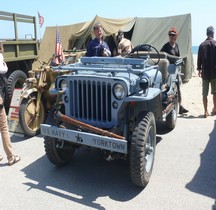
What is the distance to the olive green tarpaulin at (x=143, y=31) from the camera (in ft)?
45.6

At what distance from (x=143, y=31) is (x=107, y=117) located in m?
12.0

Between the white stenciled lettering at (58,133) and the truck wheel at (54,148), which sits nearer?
the white stenciled lettering at (58,133)

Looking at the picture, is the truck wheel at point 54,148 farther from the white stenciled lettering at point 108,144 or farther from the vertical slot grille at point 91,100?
the white stenciled lettering at point 108,144

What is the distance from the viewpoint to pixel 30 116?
19.0 feet

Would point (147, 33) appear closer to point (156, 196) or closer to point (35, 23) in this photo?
point (35, 23)

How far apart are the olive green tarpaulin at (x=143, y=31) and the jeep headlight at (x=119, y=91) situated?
33.9 ft

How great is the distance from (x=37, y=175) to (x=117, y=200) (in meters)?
1.28

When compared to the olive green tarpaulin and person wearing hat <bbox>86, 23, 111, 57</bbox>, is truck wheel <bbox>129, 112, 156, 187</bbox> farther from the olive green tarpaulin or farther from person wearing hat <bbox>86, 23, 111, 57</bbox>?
the olive green tarpaulin

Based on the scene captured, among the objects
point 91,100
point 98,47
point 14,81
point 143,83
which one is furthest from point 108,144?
point 14,81

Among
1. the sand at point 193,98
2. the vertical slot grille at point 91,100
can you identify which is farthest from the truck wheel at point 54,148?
the sand at point 193,98

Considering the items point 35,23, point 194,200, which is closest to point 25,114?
point 194,200

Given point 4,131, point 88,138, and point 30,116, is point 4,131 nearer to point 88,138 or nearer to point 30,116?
point 30,116

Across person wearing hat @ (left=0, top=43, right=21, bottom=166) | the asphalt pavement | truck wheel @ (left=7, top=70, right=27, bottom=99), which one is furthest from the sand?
person wearing hat @ (left=0, top=43, right=21, bottom=166)

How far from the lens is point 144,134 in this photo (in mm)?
3605
